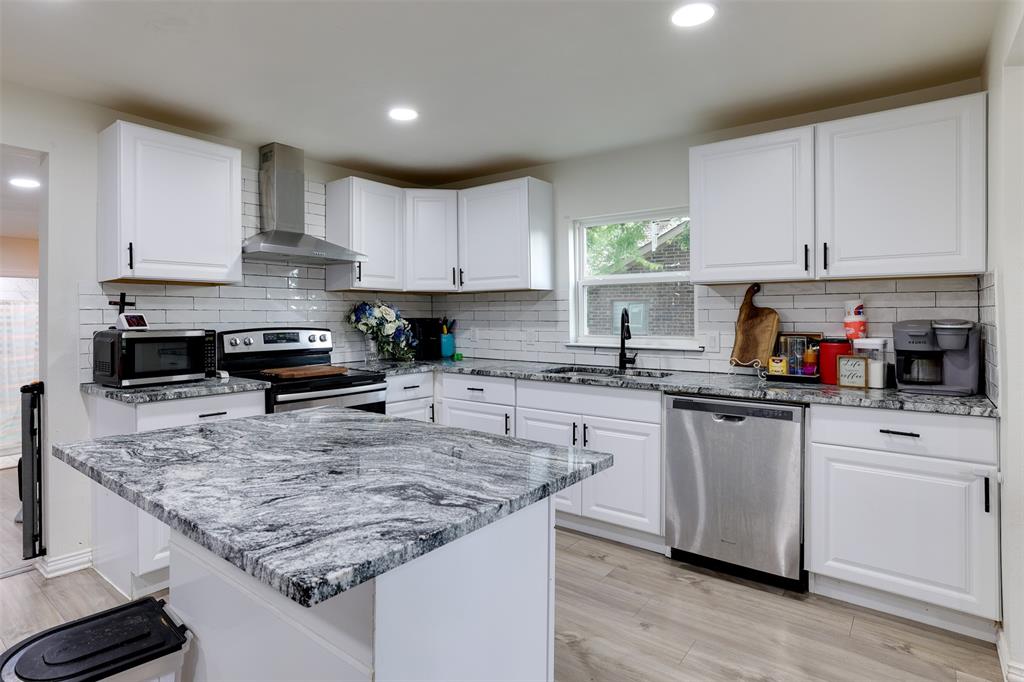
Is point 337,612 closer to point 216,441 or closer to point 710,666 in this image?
point 216,441

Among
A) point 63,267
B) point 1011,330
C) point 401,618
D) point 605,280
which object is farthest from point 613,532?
point 63,267

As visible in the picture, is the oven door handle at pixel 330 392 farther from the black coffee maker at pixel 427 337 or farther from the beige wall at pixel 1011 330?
the beige wall at pixel 1011 330

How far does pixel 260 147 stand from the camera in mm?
3562

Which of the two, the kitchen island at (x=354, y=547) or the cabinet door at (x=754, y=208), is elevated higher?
the cabinet door at (x=754, y=208)

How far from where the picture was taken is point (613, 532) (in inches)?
126

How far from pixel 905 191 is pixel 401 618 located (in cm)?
273

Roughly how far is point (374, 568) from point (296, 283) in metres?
3.37

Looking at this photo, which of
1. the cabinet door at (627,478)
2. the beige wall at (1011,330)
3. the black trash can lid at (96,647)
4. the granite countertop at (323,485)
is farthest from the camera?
the cabinet door at (627,478)

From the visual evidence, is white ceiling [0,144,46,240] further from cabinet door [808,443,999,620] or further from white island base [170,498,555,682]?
cabinet door [808,443,999,620]

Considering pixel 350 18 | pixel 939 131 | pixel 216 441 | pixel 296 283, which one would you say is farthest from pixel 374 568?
pixel 296 283

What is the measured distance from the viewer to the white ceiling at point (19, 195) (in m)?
2.79

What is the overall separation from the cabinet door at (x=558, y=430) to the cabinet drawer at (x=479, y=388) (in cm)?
14

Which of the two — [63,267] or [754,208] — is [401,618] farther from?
[63,267]

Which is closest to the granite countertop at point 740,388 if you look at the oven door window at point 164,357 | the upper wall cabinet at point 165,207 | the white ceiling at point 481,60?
the oven door window at point 164,357
